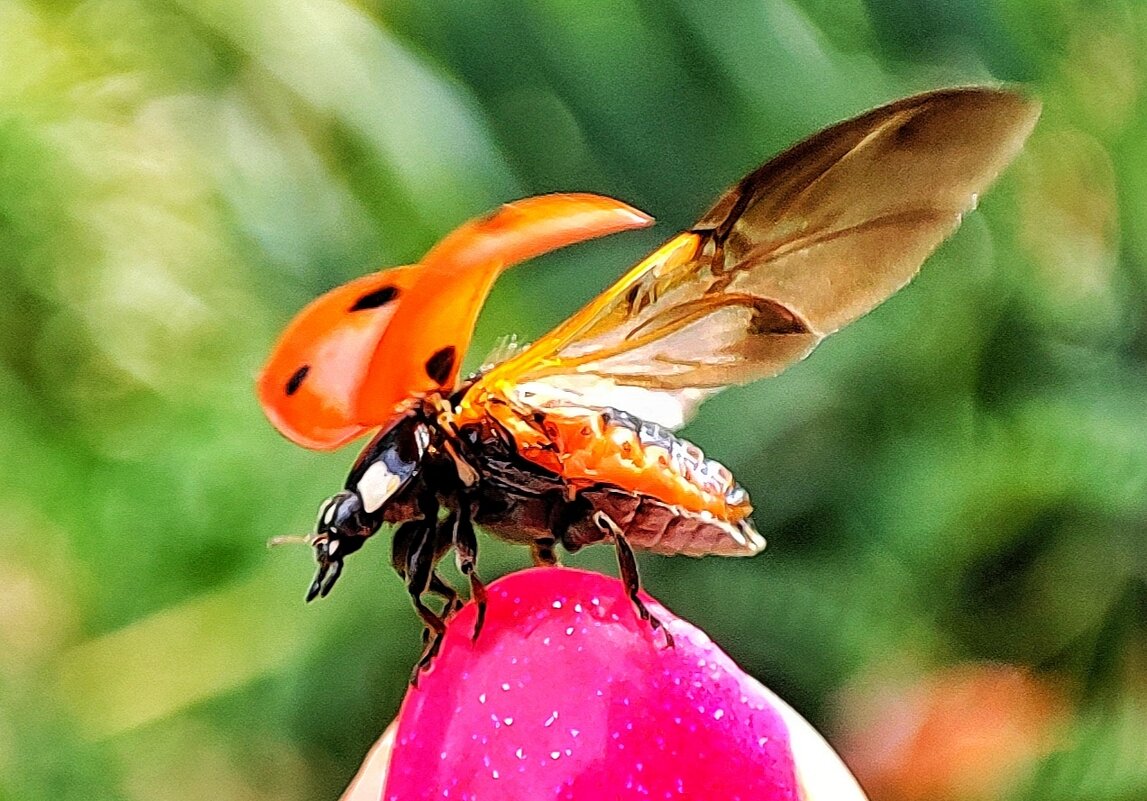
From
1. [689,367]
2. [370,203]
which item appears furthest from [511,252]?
[370,203]

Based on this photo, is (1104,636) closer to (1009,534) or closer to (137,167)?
(1009,534)

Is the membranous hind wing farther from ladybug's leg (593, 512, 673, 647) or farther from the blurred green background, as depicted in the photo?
the blurred green background

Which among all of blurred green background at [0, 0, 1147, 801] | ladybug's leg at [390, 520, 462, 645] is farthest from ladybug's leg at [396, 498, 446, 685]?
blurred green background at [0, 0, 1147, 801]

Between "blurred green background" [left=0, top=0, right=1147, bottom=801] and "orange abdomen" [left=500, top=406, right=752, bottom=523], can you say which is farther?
"blurred green background" [left=0, top=0, right=1147, bottom=801]

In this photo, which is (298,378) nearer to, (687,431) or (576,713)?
(576,713)

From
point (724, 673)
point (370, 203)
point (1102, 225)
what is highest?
point (370, 203)

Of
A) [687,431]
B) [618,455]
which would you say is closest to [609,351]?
[618,455]

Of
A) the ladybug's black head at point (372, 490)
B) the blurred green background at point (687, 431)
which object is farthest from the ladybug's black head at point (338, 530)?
the blurred green background at point (687, 431)
